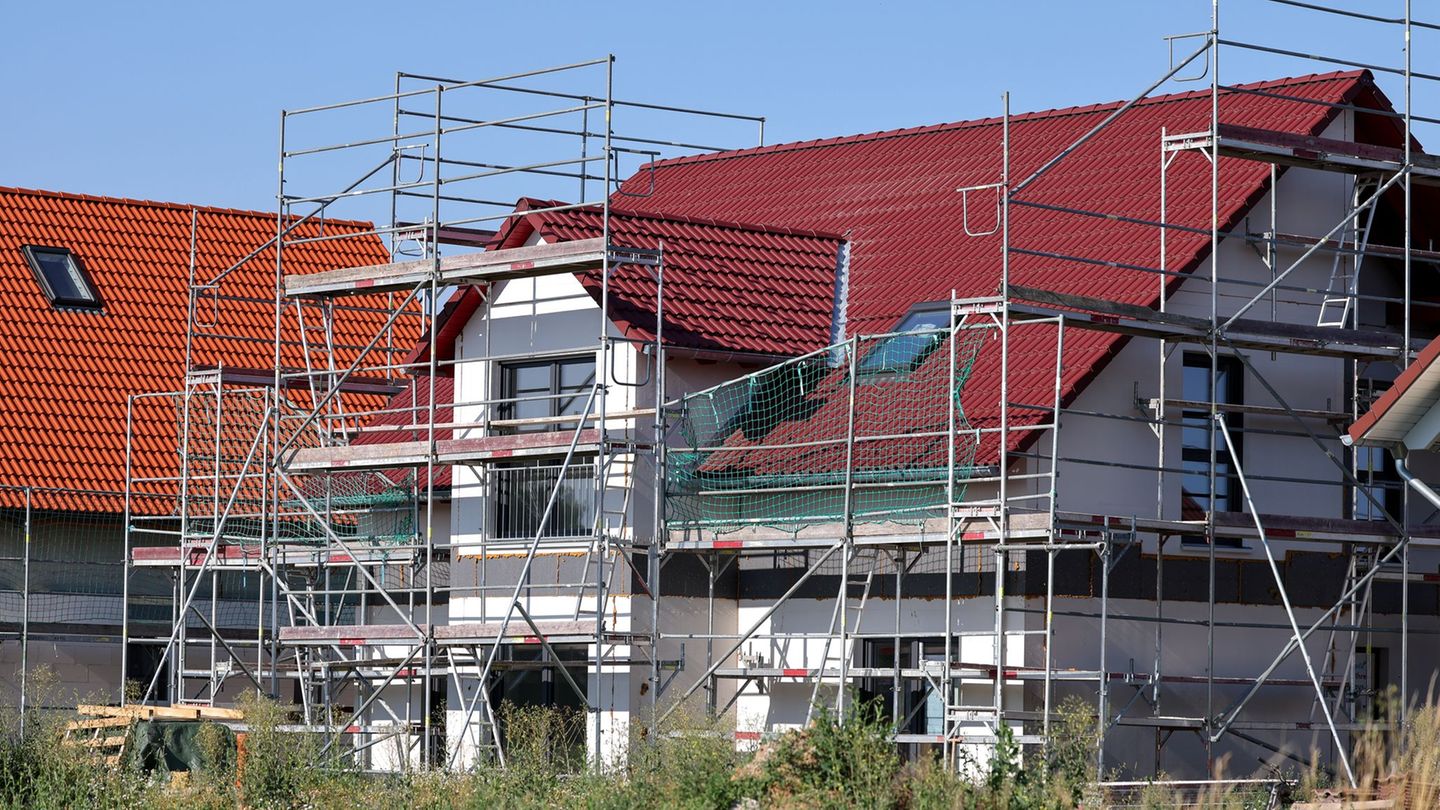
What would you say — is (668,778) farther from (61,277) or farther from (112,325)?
(61,277)

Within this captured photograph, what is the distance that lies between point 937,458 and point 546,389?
4.80 metres

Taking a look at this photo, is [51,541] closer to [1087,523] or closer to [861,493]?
[861,493]

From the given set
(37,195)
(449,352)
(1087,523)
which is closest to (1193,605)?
(1087,523)

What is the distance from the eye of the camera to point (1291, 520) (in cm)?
1955

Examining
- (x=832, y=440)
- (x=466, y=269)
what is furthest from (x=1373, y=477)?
(x=466, y=269)

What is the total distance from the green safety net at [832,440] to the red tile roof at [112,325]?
777 cm

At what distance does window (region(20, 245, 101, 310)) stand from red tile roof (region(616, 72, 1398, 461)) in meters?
7.81

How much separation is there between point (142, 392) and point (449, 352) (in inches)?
278

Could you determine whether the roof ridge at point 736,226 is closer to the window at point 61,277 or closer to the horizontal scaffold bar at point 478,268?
the horizontal scaffold bar at point 478,268

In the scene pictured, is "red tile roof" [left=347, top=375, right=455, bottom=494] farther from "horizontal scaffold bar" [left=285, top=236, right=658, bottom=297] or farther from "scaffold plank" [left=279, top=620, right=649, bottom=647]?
"scaffold plank" [left=279, top=620, right=649, bottom=647]

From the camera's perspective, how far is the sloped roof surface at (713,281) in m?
21.9

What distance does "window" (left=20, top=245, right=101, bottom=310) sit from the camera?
3003 cm

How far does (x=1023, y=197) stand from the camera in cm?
2355

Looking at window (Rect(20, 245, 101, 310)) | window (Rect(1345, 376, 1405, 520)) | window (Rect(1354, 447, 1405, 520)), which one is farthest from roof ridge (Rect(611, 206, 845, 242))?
window (Rect(20, 245, 101, 310))
